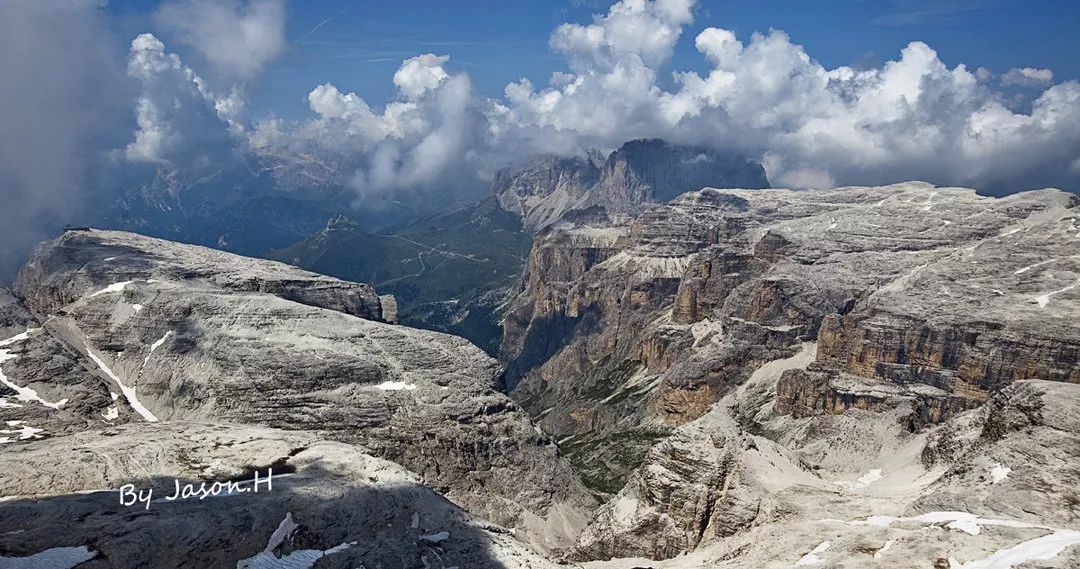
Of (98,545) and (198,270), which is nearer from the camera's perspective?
(98,545)

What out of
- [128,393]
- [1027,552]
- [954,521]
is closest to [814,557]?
[954,521]

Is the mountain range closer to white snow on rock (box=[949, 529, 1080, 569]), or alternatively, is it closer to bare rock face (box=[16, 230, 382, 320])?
white snow on rock (box=[949, 529, 1080, 569])

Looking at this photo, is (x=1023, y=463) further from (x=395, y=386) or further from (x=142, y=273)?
(x=142, y=273)

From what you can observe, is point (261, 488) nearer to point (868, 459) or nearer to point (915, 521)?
point (915, 521)

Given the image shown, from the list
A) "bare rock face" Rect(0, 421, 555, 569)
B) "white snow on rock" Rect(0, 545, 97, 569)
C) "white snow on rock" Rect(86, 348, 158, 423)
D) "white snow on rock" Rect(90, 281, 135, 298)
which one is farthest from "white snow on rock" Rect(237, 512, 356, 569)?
"white snow on rock" Rect(90, 281, 135, 298)

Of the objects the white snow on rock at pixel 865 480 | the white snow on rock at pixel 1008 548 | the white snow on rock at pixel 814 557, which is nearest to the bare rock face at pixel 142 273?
the white snow on rock at pixel 865 480

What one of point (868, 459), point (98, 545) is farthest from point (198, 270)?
point (868, 459)

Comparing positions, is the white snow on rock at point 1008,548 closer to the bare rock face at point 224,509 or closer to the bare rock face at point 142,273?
the bare rock face at point 224,509
